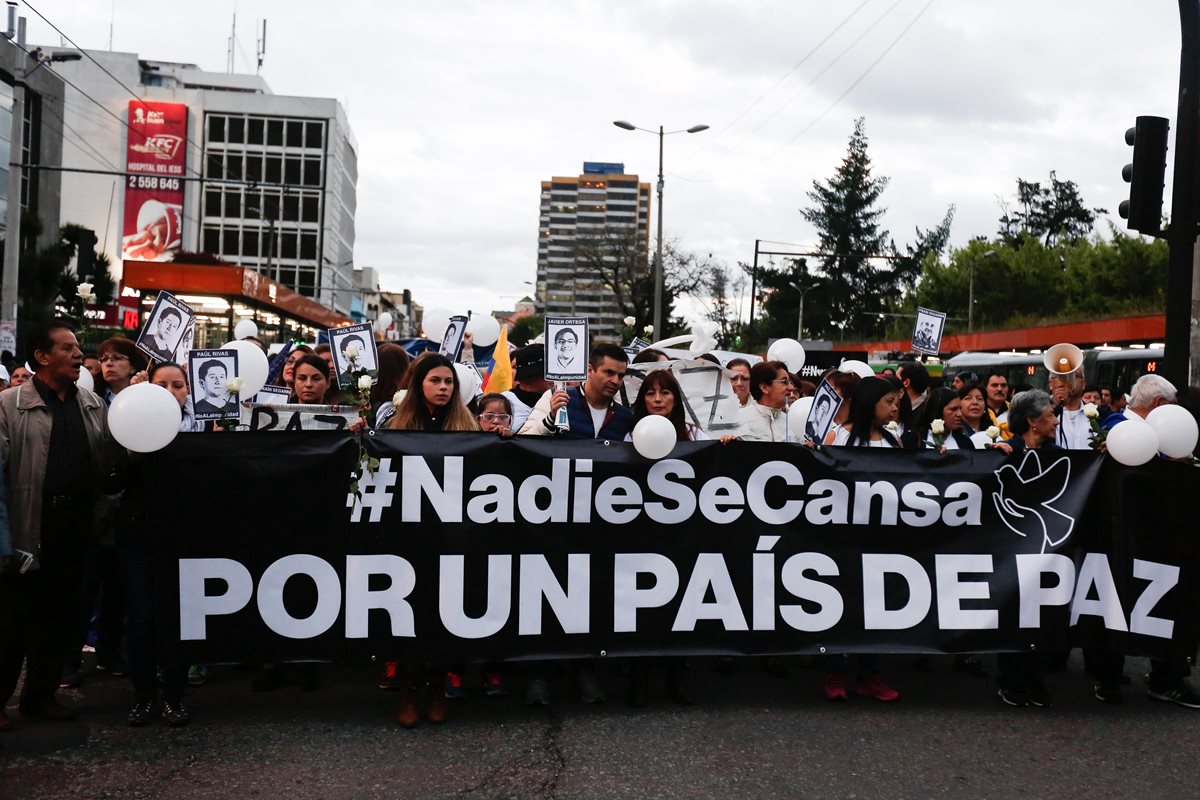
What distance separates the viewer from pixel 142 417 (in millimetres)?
5184

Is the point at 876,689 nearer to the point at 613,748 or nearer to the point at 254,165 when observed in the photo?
the point at 613,748

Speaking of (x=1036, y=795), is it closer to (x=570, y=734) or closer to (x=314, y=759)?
(x=570, y=734)

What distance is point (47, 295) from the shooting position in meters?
30.1

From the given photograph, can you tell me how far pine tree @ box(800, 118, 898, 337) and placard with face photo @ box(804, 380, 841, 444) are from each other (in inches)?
3021

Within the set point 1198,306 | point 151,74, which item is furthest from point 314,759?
point 151,74

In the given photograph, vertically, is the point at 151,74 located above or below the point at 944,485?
above

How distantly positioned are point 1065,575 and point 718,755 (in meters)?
2.26

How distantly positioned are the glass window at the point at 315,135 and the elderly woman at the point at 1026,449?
89141mm

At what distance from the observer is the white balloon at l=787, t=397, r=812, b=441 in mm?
7086

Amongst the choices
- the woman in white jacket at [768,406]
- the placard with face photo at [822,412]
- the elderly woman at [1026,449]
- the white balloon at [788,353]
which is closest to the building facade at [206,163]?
the white balloon at [788,353]

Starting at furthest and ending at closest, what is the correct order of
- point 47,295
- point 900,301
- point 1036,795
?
point 900,301
point 47,295
point 1036,795

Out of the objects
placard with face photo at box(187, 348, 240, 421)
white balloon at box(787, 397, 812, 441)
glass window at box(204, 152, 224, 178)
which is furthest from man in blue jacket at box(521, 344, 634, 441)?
glass window at box(204, 152, 224, 178)

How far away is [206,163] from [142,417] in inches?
3549

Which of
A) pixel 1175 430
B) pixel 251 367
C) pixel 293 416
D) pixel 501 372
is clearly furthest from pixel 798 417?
pixel 501 372
